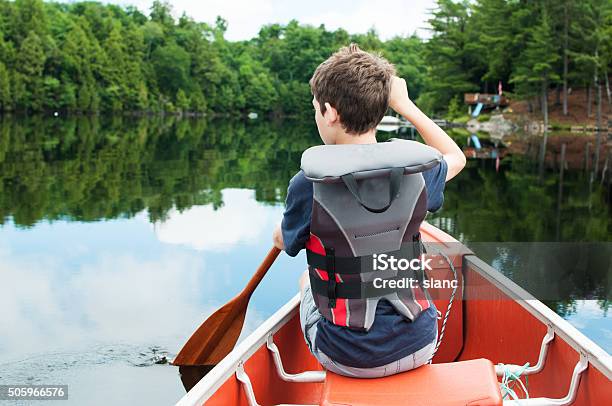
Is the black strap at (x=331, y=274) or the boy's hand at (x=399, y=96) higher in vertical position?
the boy's hand at (x=399, y=96)

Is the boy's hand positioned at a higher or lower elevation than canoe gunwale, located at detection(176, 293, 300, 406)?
higher

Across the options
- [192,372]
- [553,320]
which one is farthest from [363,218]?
[192,372]

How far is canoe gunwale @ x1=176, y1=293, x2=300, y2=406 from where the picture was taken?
2471mm

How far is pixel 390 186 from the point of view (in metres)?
2.25

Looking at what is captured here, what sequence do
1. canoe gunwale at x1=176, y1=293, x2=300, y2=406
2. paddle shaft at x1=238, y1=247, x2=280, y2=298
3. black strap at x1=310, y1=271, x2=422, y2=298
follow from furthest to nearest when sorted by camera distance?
1. paddle shaft at x1=238, y1=247, x2=280, y2=298
2. canoe gunwale at x1=176, y1=293, x2=300, y2=406
3. black strap at x1=310, y1=271, x2=422, y2=298

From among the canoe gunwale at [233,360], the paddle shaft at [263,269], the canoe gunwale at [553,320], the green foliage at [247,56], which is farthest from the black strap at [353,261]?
the green foliage at [247,56]

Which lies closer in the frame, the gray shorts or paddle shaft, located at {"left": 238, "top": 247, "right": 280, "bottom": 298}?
the gray shorts

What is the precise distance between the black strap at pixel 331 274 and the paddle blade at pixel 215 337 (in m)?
2.15

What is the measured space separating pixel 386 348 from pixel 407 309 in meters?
0.14

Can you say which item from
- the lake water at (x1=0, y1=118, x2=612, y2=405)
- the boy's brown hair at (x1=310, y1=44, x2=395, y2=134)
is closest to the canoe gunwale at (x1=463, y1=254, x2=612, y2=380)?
the boy's brown hair at (x1=310, y1=44, x2=395, y2=134)

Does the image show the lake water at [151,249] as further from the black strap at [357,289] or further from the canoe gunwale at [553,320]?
the black strap at [357,289]

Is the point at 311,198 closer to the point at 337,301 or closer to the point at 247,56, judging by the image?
the point at 337,301

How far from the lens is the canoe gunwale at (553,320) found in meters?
2.79

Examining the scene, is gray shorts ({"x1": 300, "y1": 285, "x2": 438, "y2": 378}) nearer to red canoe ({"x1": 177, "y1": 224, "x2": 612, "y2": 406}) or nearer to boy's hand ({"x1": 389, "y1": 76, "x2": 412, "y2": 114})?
red canoe ({"x1": 177, "y1": 224, "x2": 612, "y2": 406})
